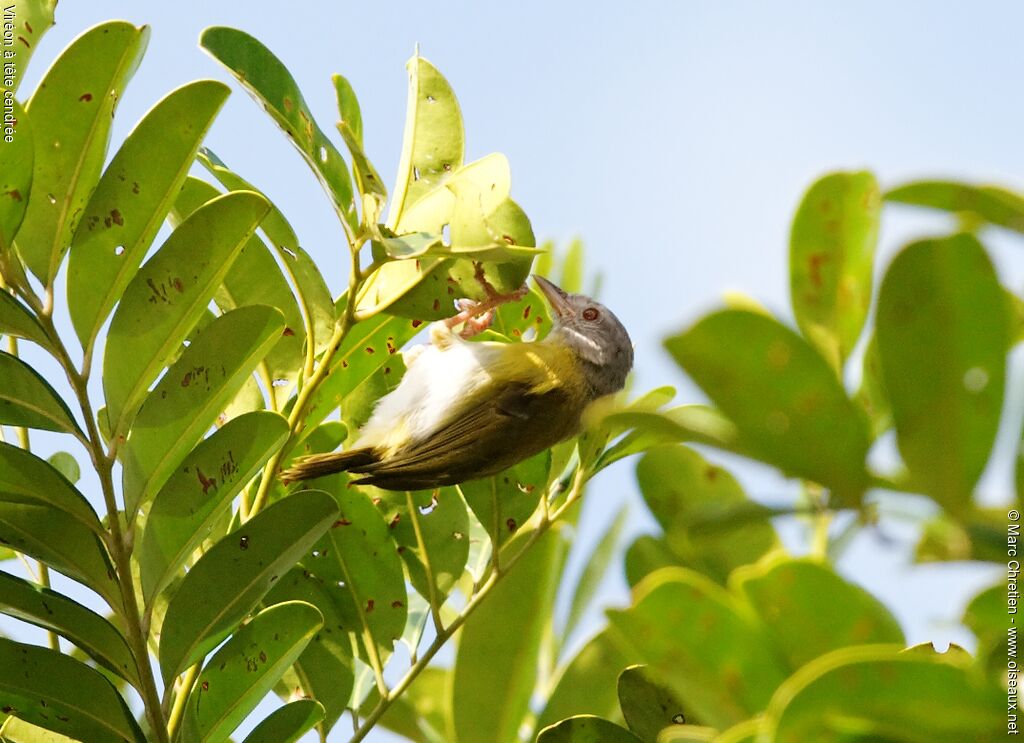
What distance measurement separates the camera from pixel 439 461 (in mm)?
3359

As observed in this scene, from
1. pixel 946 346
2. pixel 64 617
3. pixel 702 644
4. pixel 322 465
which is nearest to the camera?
pixel 946 346

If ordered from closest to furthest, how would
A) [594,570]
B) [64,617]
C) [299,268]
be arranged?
[64,617] < [299,268] < [594,570]

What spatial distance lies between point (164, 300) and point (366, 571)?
0.82 m

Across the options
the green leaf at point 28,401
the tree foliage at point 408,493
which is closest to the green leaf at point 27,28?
the tree foliage at point 408,493

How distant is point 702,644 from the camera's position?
1.25 metres

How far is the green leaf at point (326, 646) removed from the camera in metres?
2.56

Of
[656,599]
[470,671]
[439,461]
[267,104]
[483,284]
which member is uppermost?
[267,104]

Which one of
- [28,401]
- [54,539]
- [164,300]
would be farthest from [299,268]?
[54,539]

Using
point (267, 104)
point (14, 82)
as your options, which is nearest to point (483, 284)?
point (267, 104)

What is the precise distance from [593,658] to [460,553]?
16.8 inches

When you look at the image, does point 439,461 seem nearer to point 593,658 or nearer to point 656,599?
point 593,658

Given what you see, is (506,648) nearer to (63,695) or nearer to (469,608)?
(469,608)

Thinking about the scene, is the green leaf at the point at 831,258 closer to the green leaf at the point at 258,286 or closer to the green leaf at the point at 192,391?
the green leaf at the point at 192,391

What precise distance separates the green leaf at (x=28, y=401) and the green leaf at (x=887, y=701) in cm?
155
